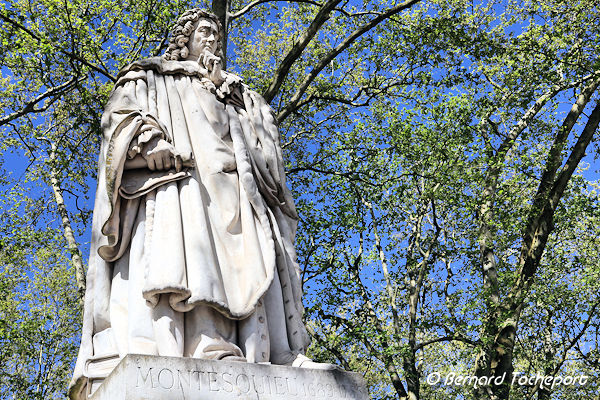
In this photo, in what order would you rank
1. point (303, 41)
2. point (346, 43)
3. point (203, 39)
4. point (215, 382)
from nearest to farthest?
point (215, 382) < point (203, 39) < point (303, 41) < point (346, 43)

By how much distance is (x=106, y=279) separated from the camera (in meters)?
5.14

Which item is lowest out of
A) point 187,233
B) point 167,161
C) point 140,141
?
point 187,233

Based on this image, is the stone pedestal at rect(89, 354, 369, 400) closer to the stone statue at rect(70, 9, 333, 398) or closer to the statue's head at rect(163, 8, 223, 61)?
the stone statue at rect(70, 9, 333, 398)

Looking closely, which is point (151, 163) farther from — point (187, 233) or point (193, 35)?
point (193, 35)

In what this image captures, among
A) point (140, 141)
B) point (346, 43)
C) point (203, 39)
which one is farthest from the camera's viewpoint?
point (346, 43)

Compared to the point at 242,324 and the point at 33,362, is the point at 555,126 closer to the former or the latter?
the point at 242,324

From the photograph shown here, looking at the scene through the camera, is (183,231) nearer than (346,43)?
Yes

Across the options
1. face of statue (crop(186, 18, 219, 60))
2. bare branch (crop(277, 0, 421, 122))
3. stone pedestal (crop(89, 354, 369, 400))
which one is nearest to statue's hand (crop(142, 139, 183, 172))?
face of statue (crop(186, 18, 219, 60))

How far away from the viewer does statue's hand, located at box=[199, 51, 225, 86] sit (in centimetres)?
623

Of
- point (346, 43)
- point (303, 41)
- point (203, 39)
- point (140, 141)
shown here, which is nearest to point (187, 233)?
point (140, 141)

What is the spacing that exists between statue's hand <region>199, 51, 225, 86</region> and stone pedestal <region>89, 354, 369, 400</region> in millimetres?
2639

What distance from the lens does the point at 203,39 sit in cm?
647

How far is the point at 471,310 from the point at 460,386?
3.43 meters

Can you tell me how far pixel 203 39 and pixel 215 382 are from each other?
3.23 metres
